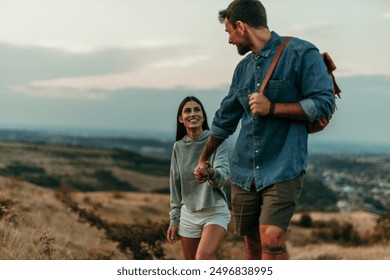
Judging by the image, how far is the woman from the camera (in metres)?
4.39

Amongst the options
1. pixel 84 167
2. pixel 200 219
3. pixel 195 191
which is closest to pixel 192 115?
pixel 195 191

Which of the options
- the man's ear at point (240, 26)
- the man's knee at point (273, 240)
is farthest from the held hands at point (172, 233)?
the man's ear at point (240, 26)

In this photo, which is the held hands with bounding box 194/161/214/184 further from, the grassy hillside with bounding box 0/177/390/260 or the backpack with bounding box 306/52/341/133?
the grassy hillside with bounding box 0/177/390/260

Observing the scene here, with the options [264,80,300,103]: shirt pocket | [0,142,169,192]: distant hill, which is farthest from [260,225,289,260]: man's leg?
[0,142,169,192]: distant hill

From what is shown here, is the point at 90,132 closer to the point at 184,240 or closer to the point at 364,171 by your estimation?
the point at 364,171

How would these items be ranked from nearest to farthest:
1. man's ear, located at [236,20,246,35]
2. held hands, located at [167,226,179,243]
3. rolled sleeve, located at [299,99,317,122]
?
rolled sleeve, located at [299,99,317,122] → man's ear, located at [236,20,246,35] → held hands, located at [167,226,179,243]

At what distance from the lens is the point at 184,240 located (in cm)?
457

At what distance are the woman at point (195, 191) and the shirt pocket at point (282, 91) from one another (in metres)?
0.68

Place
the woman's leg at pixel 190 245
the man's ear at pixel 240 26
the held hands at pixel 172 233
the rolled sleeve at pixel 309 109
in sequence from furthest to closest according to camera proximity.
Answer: the held hands at pixel 172 233
the woman's leg at pixel 190 245
the man's ear at pixel 240 26
the rolled sleeve at pixel 309 109

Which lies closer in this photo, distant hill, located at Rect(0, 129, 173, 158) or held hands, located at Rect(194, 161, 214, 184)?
held hands, located at Rect(194, 161, 214, 184)

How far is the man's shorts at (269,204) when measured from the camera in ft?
12.4

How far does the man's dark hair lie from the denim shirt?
0.47ft

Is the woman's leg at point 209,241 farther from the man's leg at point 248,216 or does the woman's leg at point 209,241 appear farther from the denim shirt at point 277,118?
the denim shirt at point 277,118
